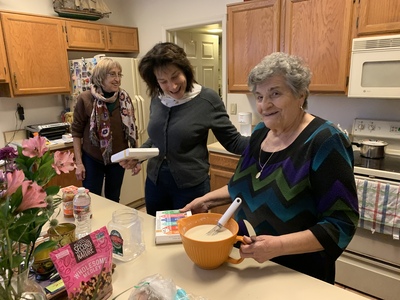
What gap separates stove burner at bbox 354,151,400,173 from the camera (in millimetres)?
1858

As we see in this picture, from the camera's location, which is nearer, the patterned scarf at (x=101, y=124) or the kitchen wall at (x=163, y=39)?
the patterned scarf at (x=101, y=124)

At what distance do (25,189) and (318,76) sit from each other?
2.16 metres

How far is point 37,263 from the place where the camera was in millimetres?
836

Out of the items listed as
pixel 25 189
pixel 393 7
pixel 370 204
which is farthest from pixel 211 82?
pixel 25 189

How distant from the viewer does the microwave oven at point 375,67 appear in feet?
6.17

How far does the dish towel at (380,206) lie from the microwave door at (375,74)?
0.61m

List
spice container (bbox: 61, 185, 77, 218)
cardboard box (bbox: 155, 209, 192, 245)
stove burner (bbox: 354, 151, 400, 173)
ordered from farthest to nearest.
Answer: stove burner (bbox: 354, 151, 400, 173), spice container (bbox: 61, 185, 77, 218), cardboard box (bbox: 155, 209, 192, 245)

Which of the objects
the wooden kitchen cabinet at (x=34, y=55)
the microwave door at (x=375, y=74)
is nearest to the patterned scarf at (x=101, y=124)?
the wooden kitchen cabinet at (x=34, y=55)

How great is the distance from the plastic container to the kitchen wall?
204cm

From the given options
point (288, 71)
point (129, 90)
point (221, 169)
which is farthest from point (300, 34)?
point (129, 90)

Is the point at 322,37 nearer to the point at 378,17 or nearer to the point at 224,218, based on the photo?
the point at 378,17

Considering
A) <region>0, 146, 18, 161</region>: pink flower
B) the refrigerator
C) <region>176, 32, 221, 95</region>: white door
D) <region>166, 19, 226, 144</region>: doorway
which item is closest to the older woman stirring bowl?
<region>0, 146, 18, 161</region>: pink flower

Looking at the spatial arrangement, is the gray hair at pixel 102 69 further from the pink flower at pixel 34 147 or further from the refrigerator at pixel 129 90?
the pink flower at pixel 34 147

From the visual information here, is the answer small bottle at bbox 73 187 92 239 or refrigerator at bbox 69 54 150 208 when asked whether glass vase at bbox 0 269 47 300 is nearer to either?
small bottle at bbox 73 187 92 239
